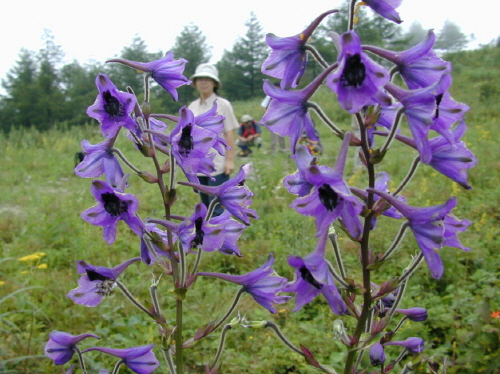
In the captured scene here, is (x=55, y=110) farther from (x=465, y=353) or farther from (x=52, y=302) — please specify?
(x=465, y=353)

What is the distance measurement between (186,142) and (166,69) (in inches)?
13.7

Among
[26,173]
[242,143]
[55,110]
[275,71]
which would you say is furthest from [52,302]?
[55,110]

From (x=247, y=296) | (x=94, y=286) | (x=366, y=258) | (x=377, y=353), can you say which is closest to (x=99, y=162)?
(x=94, y=286)

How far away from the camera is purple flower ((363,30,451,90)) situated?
1143mm

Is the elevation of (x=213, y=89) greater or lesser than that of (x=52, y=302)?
greater

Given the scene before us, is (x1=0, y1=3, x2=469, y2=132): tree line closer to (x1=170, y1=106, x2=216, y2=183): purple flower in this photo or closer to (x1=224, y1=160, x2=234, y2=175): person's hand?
(x1=224, y1=160, x2=234, y2=175): person's hand

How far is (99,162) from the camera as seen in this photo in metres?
1.45

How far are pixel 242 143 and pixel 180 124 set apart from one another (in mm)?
12296

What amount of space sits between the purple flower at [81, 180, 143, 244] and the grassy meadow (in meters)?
0.70

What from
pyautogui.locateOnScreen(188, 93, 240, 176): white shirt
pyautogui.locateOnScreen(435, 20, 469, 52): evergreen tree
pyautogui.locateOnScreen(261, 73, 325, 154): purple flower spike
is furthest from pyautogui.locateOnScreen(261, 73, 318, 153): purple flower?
pyautogui.locateOnScreen(435, 20, 469, 52): evergreen tree

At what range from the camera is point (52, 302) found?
396 centimetres

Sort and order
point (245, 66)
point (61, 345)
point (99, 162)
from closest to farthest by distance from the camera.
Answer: point (99, 162) → point (61, 345) → point (245, 66)

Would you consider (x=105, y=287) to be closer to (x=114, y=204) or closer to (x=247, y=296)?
(x=114, y=204)

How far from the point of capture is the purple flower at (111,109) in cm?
134
